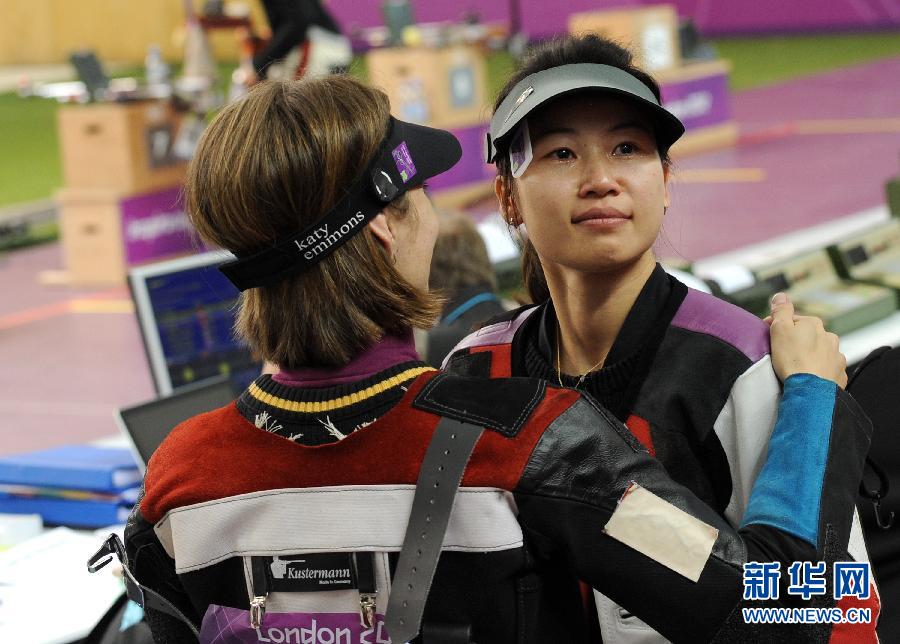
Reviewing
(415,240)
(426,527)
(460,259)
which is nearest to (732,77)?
(460,259)

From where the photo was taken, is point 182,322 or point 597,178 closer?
point 597,178

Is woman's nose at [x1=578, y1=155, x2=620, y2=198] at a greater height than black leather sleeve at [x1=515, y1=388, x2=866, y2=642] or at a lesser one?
greater

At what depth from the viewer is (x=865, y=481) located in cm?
185

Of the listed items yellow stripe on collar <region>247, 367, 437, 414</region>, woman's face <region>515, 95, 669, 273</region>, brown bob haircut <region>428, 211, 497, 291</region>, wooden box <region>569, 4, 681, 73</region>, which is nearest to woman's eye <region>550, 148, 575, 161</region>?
woman's face <region>515, 95, 669, 273</region>

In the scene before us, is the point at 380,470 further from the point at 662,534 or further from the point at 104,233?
the point at 104,233

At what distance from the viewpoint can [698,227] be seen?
820 cm

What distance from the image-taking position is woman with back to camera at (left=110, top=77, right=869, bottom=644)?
3.99 feet

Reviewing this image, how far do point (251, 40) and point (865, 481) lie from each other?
26.3ft

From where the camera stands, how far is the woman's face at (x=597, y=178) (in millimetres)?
1558

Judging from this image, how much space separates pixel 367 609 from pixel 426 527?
13cm

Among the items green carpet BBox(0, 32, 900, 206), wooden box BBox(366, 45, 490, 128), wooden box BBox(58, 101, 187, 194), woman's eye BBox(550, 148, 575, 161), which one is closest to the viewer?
woman's eye BBox(550, 148, 575, 161)

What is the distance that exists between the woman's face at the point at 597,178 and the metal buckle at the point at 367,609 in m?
0.55

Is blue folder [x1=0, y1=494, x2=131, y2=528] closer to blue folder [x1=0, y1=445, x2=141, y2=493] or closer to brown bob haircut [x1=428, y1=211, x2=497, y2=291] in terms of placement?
blue folder [x1=0, y1=445, x2=141, y2=493]

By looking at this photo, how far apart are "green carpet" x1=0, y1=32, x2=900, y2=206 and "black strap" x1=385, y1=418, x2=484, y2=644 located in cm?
1031
